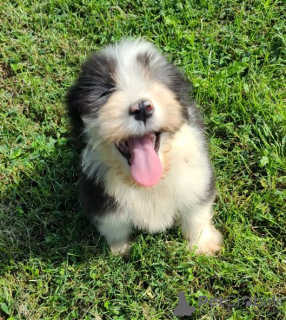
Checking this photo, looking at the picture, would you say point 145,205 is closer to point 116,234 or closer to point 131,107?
point 116,234

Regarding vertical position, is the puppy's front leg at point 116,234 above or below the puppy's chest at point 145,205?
below

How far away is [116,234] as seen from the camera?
3.03m

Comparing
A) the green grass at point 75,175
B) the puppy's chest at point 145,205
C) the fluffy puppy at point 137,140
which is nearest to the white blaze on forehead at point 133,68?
the fluffy puppy at point 137,140

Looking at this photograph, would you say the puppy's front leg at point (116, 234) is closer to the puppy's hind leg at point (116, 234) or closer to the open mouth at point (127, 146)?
the puppy's hind leg at point (116, 234)

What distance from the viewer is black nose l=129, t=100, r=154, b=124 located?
2123 mm

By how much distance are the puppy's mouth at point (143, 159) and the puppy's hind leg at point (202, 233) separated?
740 millimetres

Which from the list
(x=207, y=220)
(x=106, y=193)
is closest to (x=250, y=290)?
(x=207, y=220)

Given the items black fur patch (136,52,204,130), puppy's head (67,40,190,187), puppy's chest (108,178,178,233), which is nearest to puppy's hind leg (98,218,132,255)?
puppy's chest (108,178,178,233)

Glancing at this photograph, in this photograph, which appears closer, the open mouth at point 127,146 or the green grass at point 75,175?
the open mouth at point 127,146

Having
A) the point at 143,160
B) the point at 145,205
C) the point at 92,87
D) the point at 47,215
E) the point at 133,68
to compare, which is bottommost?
the point at 47,215

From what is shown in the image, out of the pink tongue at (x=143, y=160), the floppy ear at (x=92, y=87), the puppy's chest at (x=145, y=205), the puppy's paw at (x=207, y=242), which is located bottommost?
the puppy's paw at (x=207, y=242)

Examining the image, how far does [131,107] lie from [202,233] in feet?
4.25

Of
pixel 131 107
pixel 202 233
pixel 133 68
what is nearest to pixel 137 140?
pixel 131 107

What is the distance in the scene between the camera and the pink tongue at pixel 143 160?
7.50 feet
